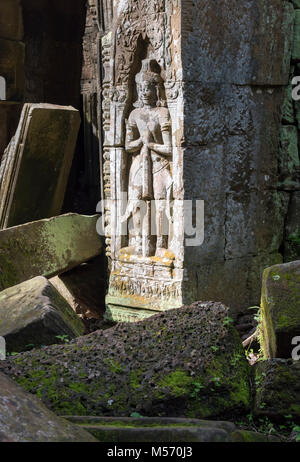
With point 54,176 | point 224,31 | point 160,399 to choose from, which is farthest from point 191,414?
point 54,176

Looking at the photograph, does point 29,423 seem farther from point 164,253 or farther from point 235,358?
point 164,253

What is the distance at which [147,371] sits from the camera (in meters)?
3.96

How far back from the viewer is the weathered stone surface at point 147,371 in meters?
3.74

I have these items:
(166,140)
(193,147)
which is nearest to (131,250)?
(166,140)

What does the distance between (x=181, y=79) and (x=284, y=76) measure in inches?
48.5

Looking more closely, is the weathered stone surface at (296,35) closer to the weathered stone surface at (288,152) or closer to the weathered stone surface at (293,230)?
the weathered stone surface at (288,152)

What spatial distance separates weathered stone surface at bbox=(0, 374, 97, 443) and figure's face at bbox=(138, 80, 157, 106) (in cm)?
385

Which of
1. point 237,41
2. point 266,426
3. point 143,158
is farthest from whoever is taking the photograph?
point 143,158

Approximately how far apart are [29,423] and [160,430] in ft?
1.81

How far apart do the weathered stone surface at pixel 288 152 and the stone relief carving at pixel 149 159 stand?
119 centimetres

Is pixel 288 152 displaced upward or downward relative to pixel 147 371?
upward

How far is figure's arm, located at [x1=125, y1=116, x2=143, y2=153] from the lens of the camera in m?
6.87

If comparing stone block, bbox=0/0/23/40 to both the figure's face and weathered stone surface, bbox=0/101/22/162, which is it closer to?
weathered stone surface, bbox=0/101/22/162

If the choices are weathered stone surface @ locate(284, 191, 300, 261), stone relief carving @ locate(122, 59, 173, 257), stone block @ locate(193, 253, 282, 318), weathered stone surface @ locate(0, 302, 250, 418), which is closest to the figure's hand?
stone relief carving @ locate(122, 59, 173, 257)
